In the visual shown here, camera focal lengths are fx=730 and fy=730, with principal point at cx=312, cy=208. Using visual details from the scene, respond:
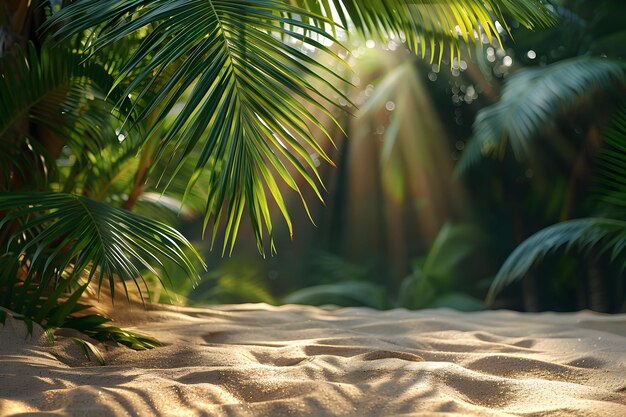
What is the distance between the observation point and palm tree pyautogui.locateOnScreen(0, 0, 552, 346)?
165 cm

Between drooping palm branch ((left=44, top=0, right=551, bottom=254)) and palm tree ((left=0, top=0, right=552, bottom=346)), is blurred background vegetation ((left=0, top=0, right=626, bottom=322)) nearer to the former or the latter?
palm tree ((left=0, top=0, right=552, bottom=346))

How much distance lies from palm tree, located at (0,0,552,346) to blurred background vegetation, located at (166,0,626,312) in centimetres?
256

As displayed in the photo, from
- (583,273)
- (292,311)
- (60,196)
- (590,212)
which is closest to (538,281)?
(583,273)

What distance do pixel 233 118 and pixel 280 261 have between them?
26.5 ft

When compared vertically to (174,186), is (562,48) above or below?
above

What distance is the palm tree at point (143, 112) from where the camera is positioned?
1648 mm

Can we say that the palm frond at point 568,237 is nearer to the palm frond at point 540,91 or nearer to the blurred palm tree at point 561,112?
the blurred palm tree at point 561,112

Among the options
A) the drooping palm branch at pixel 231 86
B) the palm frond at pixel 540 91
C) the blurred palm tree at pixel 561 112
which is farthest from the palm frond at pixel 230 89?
the palm frond at pixel 540 91

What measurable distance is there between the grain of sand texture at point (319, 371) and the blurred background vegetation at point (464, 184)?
106 inches

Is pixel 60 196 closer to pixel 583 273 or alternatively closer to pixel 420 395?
pixel 420 395

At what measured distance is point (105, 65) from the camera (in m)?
2.74

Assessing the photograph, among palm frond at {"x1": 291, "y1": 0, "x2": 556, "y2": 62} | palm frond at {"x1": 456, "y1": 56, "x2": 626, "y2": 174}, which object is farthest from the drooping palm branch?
palm frond at {"x1": 456, "y1": 56, "x2": 626, "y2": 174}

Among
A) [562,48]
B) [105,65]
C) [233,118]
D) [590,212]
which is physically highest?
[562,48]

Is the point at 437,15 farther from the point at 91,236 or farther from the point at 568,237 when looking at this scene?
the point at 568,237
